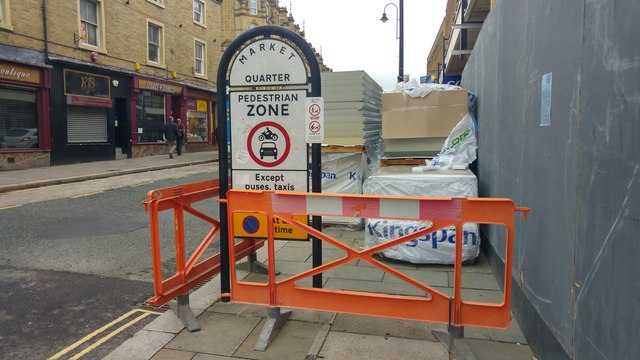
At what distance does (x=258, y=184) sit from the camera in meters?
4.29

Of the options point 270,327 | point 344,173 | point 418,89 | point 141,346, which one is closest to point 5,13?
point 344,173

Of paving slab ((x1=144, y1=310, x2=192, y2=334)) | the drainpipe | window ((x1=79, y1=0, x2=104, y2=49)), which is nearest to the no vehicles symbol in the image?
paving slab ((x1=144, y1=310, x2=192, y2=334))

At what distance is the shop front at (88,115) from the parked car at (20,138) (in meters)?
A: 0.71

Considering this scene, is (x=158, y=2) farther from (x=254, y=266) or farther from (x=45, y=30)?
(x=254, y=266)

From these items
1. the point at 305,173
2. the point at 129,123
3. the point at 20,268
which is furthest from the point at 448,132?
the point at 129,123

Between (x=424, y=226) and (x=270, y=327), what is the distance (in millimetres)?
2567

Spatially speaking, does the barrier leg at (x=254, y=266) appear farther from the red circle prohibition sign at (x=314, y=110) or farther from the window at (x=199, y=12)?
the window at (x=199, y=12)

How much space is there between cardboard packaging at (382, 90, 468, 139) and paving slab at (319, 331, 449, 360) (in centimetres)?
435

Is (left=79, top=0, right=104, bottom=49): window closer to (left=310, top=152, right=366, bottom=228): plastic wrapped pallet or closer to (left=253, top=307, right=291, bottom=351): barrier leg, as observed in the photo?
(left=310, top=152, right=366, bottom=228): plastic wrapped pallet

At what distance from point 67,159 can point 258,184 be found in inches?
650

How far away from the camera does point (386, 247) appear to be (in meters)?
3.23

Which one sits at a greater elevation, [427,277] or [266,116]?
[266,116]

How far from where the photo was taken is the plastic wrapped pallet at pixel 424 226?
5.31 m

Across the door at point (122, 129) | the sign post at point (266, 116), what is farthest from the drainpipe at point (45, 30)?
the sign post at point (266, 116)
